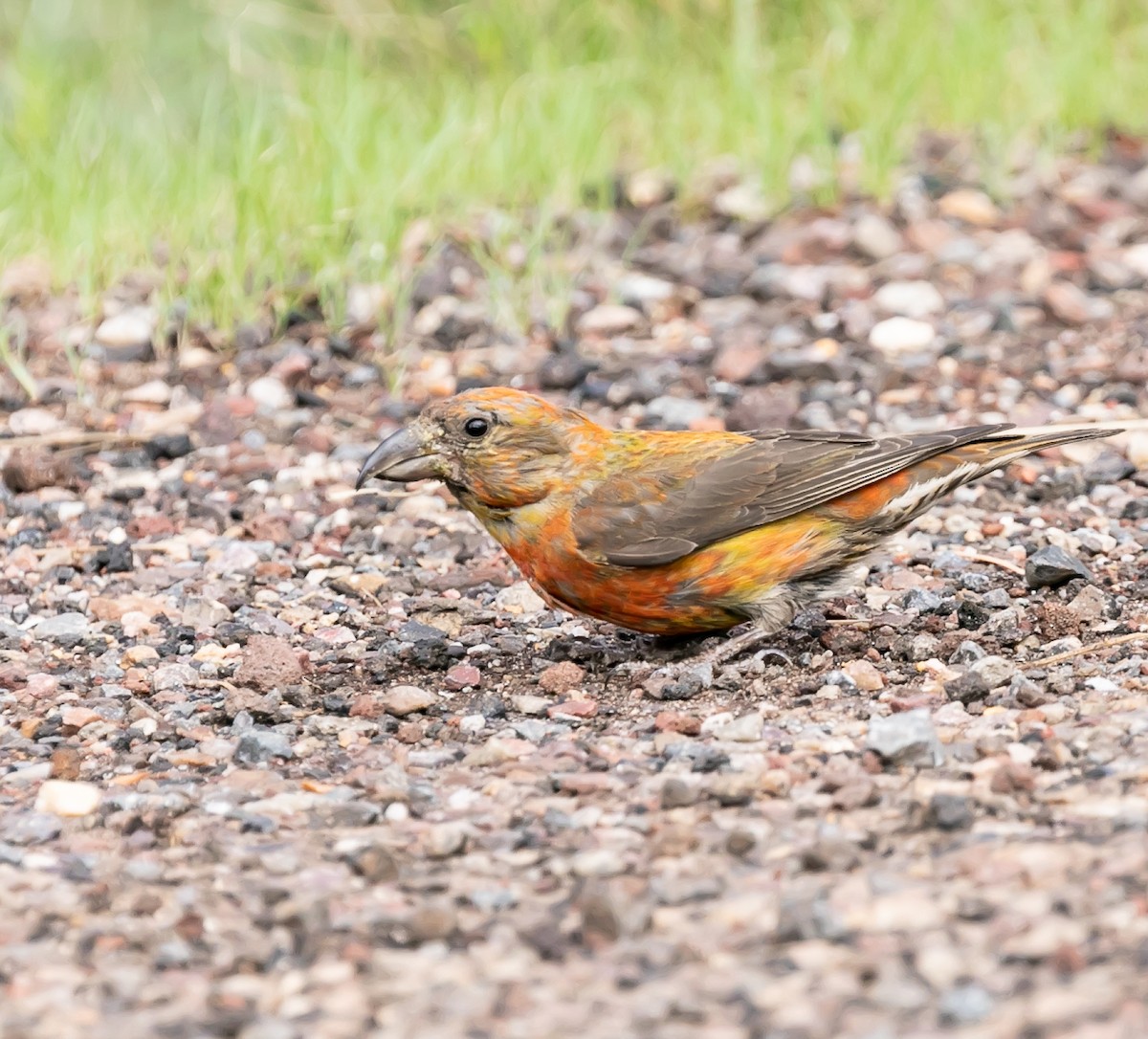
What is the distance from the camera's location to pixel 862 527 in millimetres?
4980

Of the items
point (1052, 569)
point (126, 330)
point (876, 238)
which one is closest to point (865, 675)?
point (1052, 569)

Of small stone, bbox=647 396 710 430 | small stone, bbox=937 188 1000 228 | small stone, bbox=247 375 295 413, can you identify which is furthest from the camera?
small stone, bbox=937 188 1000 228

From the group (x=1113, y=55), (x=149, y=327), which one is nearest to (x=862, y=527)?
(x=149, y=327)

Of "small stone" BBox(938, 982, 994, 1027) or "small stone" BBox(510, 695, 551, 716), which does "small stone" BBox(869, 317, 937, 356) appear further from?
"small stone" BBox(938, 982, 994, 1027)

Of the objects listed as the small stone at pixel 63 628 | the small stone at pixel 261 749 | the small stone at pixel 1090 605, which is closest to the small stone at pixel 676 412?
the small stone at pixel 1090 605

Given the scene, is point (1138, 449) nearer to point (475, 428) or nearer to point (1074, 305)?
point (1074, 305)

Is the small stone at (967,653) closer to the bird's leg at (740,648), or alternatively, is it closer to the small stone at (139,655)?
the bird's leg at (740,648)

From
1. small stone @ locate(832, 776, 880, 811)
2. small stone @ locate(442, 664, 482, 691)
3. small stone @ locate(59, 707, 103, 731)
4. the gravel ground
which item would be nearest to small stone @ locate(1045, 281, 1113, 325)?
the gravel ground

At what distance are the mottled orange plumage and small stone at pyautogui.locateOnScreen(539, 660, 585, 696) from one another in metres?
0.23

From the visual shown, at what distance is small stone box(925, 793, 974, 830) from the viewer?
11.1ft

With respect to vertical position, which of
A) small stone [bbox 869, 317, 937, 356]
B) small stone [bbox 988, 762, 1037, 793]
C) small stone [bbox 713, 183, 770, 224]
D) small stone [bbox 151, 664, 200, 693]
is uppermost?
small stone [bbox 713, 183, 770, 224]

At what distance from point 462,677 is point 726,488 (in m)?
0.87

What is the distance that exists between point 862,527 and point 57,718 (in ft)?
6.96

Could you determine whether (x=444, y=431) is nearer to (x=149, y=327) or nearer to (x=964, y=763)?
(x=964, y=763)
